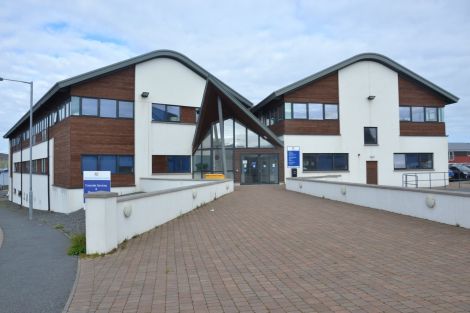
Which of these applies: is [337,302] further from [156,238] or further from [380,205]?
[380,205]

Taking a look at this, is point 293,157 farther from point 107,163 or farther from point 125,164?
point 107,163

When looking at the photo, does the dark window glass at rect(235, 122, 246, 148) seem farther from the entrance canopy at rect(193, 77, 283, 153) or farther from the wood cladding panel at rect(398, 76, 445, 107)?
the wood cladding panel at rect(398, 76, 445, 107)

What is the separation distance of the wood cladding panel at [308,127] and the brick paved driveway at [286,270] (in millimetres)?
18178

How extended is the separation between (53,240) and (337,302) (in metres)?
8.38

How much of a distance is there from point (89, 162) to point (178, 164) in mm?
6164

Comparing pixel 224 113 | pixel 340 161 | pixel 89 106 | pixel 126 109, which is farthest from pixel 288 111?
pixel 89 106

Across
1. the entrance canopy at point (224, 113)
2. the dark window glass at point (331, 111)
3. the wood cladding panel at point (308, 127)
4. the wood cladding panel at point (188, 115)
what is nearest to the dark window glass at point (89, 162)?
the wood cladding panel at point (188, 115)

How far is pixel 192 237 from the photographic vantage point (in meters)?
9.28

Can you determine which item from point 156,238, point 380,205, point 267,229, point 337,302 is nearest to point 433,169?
point 380,205

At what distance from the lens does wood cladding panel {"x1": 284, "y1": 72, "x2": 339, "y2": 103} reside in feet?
95.7

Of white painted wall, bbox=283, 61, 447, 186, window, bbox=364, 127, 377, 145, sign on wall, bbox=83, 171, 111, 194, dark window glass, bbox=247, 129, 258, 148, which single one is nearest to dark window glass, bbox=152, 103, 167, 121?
dark window glass, bbox=247, 129, 258, 148

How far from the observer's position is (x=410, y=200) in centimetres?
1158

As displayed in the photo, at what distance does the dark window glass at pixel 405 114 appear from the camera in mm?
31609

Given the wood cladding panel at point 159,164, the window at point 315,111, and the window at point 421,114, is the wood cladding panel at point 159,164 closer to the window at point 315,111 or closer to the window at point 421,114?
the window at point 315,111
